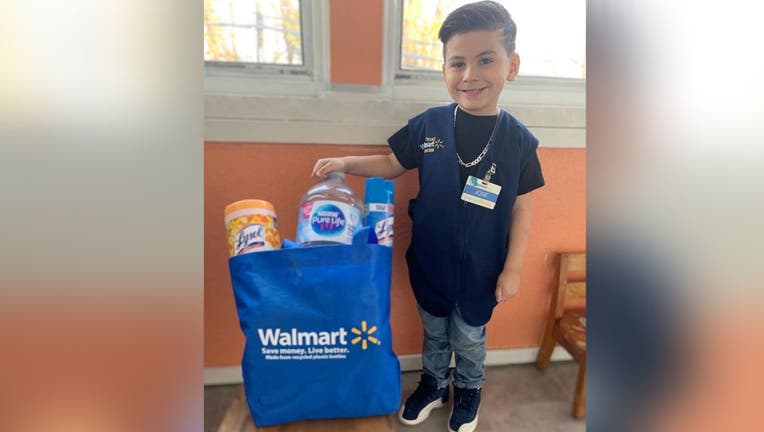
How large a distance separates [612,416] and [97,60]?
0.96 ft

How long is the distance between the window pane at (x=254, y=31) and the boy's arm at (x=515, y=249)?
0.93 metres

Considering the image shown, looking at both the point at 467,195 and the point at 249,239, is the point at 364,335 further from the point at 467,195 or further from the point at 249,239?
the point at 467,195

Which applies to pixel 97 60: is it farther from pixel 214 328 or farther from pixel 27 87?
pixel 214 328

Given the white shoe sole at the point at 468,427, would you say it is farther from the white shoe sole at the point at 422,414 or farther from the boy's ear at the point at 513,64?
the boy's ear at the point at 513,64

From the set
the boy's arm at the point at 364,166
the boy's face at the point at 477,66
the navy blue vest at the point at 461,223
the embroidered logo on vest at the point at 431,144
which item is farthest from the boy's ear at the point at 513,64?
the boy's arm at the point at 364,166

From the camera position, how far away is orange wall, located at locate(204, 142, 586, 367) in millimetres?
1301

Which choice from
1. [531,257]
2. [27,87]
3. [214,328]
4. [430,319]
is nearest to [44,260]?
[27,87]

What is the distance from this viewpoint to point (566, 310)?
153 cm

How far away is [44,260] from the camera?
0.50 feet

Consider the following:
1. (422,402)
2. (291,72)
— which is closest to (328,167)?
(291,72)

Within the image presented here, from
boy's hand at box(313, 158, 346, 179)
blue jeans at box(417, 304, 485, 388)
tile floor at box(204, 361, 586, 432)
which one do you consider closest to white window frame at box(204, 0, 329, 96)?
boy's hand at box(313, 158, 346, 179)

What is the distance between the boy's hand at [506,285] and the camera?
1.13 m

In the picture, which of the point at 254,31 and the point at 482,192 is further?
the point at 254,31

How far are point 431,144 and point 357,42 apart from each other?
1.54 ft
